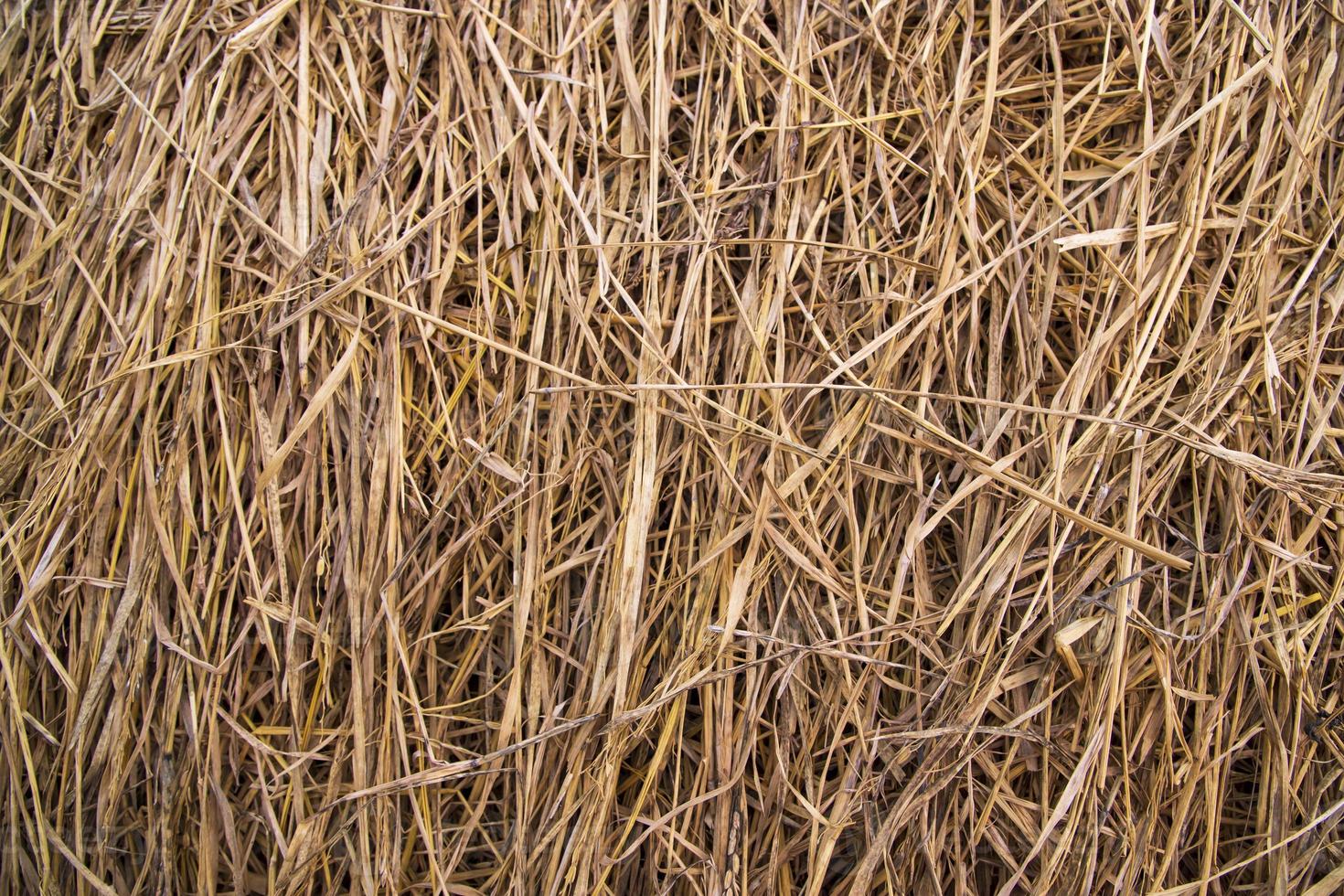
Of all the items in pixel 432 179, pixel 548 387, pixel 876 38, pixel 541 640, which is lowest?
pixel 541 640

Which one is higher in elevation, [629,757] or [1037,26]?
[1037,26]

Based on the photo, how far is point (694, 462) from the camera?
0.75 metres

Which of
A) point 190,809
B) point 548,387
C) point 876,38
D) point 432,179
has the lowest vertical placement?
point 190,809

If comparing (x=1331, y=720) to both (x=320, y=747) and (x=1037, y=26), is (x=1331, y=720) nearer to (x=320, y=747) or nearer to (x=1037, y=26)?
(x=1037, y=26)

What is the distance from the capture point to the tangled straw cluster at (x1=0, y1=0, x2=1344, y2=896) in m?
0.72

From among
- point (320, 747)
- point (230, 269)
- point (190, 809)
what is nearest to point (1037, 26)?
point (230, 269)

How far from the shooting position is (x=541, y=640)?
2.47 ft

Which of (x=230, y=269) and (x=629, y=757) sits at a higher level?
(x=230, y=269)

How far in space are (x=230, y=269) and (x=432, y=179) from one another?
0.22 meters

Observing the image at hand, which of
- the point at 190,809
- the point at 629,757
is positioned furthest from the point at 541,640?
the point at 190,809

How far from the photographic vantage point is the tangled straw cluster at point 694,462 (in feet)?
2.38

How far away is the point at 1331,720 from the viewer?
73 centimetres

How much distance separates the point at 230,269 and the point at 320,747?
0.46 metres

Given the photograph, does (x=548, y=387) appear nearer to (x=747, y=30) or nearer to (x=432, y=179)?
(x=432, y=179)
